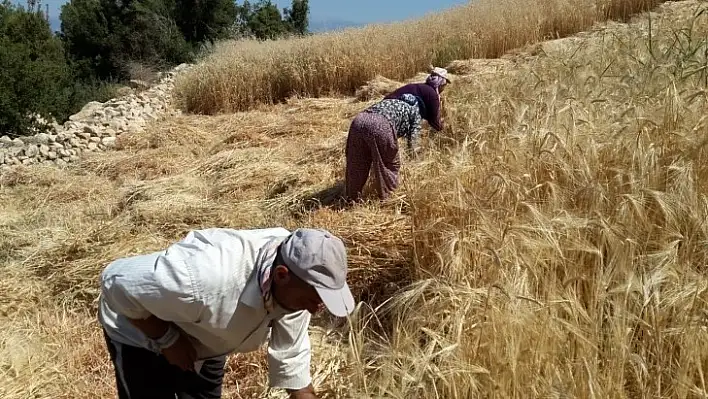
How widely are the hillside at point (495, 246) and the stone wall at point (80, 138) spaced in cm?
218

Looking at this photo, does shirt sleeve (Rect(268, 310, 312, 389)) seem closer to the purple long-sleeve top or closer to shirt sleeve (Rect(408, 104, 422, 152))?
shirt sleeve (Rect(408, 104, 422, 152))

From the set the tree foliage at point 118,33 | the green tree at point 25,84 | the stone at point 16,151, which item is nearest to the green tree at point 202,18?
the tree foliage at point 118,33

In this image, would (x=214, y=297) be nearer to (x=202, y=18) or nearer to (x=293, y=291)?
(x=293, y=291)

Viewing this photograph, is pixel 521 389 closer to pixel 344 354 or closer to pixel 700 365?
pixel 700 365

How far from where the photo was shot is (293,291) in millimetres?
1714

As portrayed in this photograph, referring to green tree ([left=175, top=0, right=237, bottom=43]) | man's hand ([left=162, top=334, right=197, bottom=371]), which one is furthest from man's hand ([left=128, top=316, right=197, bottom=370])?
green tree ([left=175, top=0, right=237, bottom=43])

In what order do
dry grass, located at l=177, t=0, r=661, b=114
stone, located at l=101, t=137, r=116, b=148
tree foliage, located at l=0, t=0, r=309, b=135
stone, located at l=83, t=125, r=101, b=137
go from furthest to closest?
1. tree foliage, located at l=0, t=0, r=309, b=135
2. dry grass, located at l=177, t=0, r=661, b=114
3. stone, located at l=83, t=125, r=101, b=137
4. stone, located at l=101, t=137, r=116, b=148

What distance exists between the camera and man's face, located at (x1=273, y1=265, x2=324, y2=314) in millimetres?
1698

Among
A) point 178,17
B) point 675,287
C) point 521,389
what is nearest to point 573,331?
point 521,389

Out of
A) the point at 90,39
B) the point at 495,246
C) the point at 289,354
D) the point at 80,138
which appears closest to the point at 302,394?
the point at 289,354

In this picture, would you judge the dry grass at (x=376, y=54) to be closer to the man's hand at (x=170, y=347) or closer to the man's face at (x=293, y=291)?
the man's hand at (x=170, y=347)

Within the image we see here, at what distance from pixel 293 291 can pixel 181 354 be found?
48 cm

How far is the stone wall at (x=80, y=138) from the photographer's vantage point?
25.6 ft

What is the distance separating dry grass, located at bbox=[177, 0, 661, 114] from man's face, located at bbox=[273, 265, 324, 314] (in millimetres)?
8406
